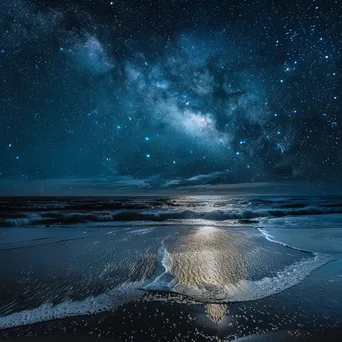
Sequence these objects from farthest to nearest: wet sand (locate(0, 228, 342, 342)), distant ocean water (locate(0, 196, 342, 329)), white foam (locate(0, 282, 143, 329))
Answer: distant ocean water (locate(0, 196, 342, 329)) < white foam (locate(0, 282, 143, 329)) < wet sand (locate(0, 228, 342, 342))

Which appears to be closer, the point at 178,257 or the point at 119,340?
the point at 119,340

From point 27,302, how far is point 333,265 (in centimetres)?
446

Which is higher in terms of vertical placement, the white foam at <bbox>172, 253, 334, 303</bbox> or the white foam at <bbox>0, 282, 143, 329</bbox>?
the white foam at <bbox>0, 282, 143, 329</bbox>

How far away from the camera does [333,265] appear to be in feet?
14.2

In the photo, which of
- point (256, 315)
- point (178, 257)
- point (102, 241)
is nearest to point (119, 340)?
point (256, 315)

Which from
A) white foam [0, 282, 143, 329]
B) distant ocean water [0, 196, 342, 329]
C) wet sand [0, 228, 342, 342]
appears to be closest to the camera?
wet sand [0, 228, 342, 342]

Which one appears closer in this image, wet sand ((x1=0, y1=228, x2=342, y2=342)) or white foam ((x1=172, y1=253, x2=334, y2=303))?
wet sand ((x1=0, y1=228, x2=342, y2=342))

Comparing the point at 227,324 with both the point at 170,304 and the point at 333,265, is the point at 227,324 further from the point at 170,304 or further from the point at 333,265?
the point at 333,265

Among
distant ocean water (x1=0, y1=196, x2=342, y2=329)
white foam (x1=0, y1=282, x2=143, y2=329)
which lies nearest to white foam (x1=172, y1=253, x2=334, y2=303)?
distant ocean water (x1=0, y1=196, x2=342, y2=329)

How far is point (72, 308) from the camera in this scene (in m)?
2.87

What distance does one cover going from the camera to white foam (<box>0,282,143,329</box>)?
2.60 meters

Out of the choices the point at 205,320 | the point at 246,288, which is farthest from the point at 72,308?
the point at 246,288

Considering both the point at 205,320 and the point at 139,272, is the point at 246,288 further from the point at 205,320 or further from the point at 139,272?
the point at 139,272

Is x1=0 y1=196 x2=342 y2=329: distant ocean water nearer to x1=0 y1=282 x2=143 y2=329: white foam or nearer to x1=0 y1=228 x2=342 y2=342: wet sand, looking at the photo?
x1=0 y1=282 x2=143 y2=329: white foam
